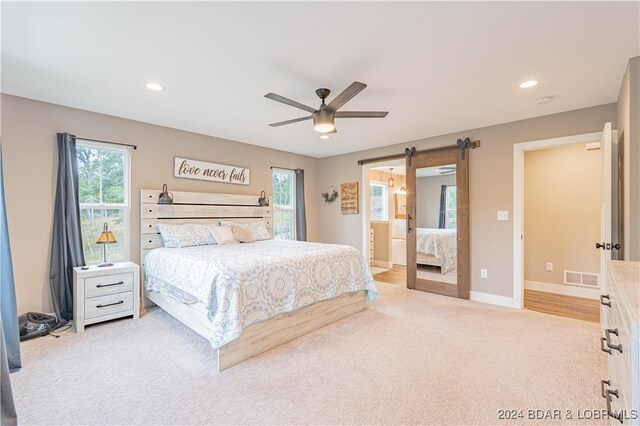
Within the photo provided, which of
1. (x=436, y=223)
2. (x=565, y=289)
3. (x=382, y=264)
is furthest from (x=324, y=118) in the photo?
(x=382, y=264)

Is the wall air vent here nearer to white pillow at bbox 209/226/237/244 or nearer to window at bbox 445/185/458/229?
window at bbox 445/185/458/229

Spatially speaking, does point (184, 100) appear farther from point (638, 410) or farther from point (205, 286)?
point (638, 410)

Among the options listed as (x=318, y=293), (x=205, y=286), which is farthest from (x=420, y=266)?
(x=205, y=286)

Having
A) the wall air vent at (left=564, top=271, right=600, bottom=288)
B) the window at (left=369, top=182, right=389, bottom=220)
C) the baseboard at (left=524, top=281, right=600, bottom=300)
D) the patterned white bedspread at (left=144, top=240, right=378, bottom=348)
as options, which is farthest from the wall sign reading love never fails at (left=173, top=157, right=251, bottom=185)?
the wall air vent at (left=564, top=271, right=600, bottom=288)

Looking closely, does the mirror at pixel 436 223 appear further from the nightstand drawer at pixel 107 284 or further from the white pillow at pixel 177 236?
the nightstand drawer at pixel 107 284

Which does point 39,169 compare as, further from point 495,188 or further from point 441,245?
point 495,188

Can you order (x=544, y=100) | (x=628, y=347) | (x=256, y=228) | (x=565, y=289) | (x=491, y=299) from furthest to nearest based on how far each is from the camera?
(x=256, y=228), (x=565, y=289), (x=491, y=299), (x=544, y=100), (x=628, y=347)

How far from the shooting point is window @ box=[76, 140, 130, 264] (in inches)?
138

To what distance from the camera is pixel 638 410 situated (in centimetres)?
83

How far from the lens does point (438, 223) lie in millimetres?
4590

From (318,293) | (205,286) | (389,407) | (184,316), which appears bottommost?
(389,407)

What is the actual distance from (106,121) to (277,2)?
3.07 m

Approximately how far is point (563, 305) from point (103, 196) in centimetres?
612

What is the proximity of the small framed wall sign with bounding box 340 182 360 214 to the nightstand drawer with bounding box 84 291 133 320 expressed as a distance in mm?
3816
